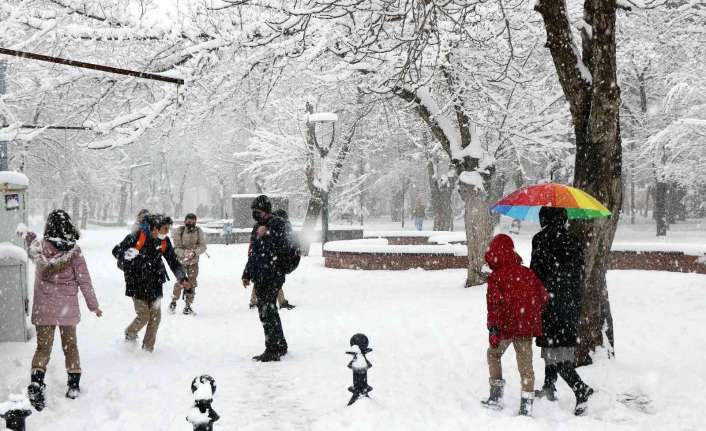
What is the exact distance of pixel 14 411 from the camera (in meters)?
3.82

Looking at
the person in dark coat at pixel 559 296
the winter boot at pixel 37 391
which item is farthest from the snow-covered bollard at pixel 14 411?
the person in dark coat at pixel 559 296

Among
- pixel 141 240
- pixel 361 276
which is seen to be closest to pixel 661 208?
pixel 361 276

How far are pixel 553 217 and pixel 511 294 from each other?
958 mm

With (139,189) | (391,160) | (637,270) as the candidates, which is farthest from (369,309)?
(139,189)

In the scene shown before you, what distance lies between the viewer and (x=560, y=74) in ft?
24.6

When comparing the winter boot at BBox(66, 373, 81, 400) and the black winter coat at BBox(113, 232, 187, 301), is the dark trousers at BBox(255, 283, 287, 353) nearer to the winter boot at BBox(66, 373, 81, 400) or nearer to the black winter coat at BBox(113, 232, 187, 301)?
the black winter coat at BBox(113, 232, 187, 301)

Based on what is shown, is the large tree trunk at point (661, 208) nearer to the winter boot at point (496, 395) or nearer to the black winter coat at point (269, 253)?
the black winter coat at point (269, 253)

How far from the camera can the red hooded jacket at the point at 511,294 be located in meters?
5.54

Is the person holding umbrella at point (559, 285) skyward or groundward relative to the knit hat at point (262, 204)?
groundward

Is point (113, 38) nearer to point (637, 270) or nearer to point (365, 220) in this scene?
point (637, 270)

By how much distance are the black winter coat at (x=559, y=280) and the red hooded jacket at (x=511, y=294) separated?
0.35 m

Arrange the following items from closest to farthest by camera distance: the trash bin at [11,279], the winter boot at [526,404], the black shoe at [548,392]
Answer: the winter boot at [526,404] < the black shoe at [548,392] < the trash bin at [11,279]

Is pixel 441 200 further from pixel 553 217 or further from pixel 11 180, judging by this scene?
pixel 553 217

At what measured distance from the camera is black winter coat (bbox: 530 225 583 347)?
5.89m
